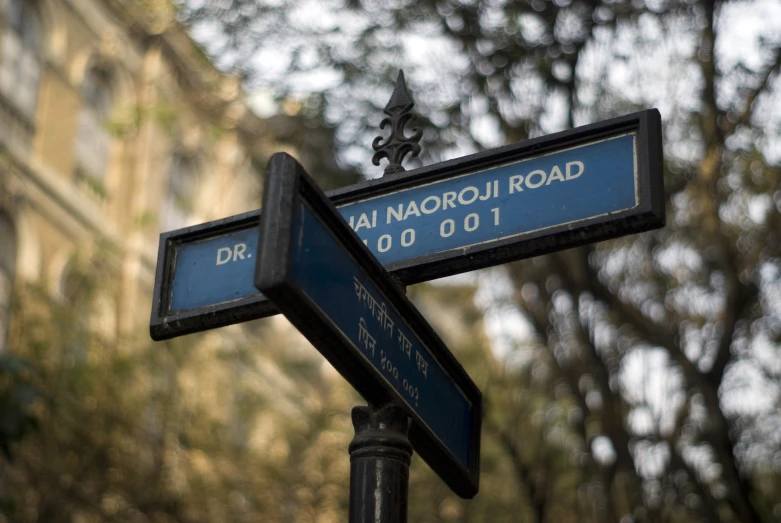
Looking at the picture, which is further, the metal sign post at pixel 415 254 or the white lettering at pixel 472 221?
the white lettering at pixel 472 221

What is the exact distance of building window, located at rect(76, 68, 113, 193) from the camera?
787 inches

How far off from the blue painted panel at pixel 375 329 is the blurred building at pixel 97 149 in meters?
11.2

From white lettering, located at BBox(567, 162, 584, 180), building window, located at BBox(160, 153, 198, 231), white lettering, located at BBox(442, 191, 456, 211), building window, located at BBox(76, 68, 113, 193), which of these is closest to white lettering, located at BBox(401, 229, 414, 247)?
white lettering, located at BBox(442, 191, 456, 211)

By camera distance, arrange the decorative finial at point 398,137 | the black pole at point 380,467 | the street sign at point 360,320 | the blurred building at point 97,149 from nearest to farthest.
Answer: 1. the street sign at point 360,320
2. the black pole at point 380,467
3. the decorative finial at point 398,137
4. the blurred building at point 97,149

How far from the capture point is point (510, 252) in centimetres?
342

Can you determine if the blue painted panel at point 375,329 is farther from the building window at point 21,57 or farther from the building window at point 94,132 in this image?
the building window at point 94,132

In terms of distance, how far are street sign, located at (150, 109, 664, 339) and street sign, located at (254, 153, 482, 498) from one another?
26cm

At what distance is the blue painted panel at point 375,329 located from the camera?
113 inches

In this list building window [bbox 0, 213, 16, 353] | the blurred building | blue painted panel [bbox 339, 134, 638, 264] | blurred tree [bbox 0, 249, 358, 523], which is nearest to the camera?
blue painted panel [bbox 339, 134, 638, 264]

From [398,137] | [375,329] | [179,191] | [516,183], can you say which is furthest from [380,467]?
[179,191]

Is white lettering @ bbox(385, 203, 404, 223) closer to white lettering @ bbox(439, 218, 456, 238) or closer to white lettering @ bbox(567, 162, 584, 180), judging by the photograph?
white lettering @ bbox(439, 218, 456, 238)

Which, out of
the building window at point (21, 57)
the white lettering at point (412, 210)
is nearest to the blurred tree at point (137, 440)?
the building window at point (21, 57)

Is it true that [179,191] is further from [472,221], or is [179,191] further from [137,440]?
[472,221]

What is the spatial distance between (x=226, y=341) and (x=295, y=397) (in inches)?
108
